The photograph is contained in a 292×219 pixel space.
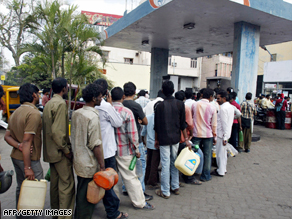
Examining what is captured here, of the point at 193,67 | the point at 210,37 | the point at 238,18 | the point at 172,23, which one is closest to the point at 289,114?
the point at 210,37

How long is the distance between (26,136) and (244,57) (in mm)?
7779

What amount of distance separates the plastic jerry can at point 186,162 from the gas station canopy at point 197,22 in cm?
477

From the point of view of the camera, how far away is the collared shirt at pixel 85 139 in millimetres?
2668

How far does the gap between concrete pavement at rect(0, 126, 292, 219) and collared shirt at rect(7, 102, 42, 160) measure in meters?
1.27

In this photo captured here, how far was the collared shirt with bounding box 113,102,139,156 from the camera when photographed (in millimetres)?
3270

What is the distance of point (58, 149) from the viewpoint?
2791 millimetres

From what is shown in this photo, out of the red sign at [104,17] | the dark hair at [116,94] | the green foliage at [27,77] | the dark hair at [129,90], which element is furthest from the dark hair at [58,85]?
the red sign at [104,17]

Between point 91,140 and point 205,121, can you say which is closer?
point 91,140

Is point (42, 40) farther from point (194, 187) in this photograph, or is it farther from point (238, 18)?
point (194, 187)

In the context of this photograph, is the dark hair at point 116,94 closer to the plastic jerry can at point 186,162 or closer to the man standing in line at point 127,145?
the man standing in line at point 127,145

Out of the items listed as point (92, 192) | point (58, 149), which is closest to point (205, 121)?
point (92, 192)

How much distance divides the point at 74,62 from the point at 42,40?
1.65 metres

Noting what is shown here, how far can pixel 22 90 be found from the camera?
2.82m

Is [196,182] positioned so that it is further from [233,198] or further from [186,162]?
[186,162]
